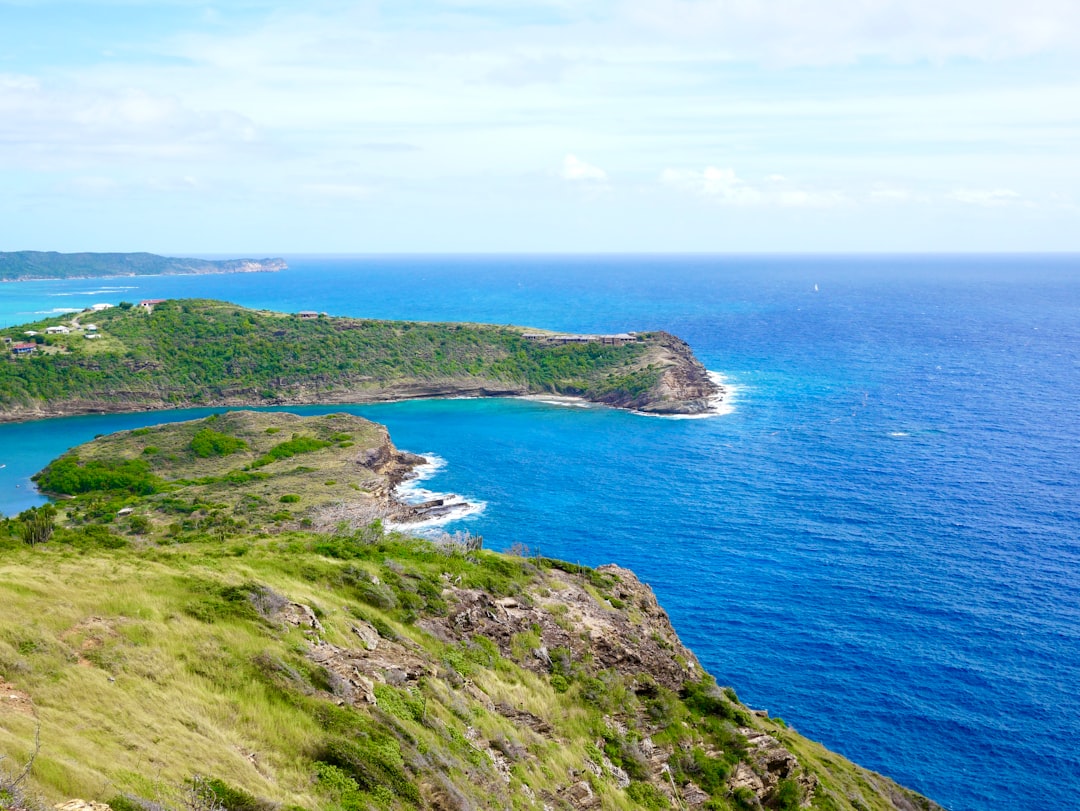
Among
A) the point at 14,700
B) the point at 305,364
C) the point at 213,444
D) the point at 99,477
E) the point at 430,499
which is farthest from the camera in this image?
the point at 305,364

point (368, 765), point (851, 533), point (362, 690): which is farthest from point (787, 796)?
point (851, 533)

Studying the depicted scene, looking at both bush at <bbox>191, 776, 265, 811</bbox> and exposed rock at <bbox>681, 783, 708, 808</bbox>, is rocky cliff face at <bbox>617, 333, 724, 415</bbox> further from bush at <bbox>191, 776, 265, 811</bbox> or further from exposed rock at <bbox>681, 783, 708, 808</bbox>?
bush at <bbox>191, 776, 265, 811</bbox>

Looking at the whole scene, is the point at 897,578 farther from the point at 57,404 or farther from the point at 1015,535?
the point at 57,404

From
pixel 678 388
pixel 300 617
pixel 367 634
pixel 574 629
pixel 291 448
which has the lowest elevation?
pixel 291 448

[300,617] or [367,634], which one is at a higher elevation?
[300,617]

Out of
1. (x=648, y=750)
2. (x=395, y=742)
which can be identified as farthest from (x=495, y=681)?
(x=395, y=742)

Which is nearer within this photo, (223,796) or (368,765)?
(223,796)

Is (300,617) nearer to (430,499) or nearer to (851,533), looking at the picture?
(430,499)
